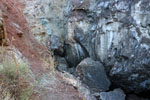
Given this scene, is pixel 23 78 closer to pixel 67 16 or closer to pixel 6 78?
pixel 6 78

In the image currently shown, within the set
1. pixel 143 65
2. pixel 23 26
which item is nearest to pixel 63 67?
pixel 143 65

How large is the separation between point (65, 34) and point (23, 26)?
24.9 ft

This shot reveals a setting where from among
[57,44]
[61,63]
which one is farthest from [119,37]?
[57,44]

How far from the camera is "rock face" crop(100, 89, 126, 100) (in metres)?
9.12

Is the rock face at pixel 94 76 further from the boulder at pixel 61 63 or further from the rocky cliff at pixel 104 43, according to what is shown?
the boulder at pixel 61 63

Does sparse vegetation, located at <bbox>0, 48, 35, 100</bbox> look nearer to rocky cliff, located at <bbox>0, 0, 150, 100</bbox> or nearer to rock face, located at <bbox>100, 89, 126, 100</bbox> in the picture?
rocky cliff, located at <bbox>0, 0, 150, 100</bbox>

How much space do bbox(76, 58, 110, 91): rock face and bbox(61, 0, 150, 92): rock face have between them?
38cm

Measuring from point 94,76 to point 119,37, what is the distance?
2091 mm

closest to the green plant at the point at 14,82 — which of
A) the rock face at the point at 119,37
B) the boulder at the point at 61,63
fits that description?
the rock face at the point at 119,37

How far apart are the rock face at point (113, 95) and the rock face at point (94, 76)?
0.53 m

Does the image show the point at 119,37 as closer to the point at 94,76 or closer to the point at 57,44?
the point at 94,76

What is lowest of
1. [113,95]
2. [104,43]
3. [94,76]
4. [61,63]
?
[113,95]

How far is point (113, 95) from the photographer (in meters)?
9.49

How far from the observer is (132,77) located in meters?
9.91
